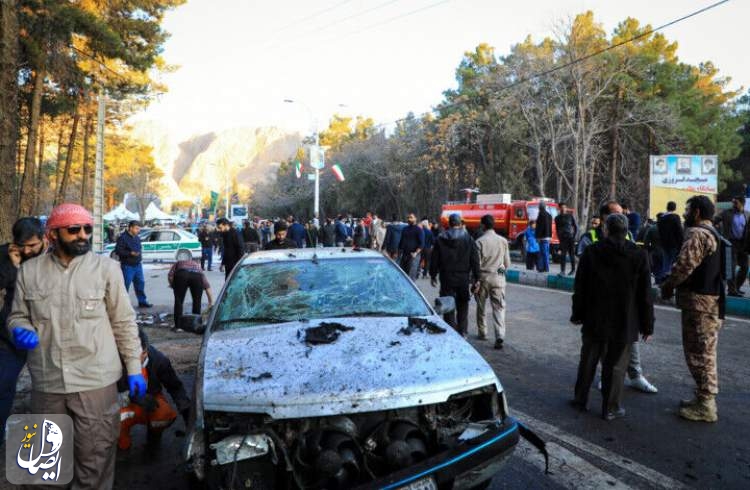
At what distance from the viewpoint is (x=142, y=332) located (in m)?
4.21

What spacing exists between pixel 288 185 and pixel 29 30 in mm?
47456

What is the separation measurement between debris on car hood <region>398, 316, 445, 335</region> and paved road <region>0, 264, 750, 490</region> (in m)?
1.01

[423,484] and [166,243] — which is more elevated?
[166,243]

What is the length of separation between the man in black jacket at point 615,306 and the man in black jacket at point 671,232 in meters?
6.95

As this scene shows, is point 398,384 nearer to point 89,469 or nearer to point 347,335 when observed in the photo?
point 347,335

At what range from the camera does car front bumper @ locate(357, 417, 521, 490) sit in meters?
2.64

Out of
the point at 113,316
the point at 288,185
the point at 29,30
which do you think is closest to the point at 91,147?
the point at 29,30

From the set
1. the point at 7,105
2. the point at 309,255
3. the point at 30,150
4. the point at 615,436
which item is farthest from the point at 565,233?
the point at 30,150

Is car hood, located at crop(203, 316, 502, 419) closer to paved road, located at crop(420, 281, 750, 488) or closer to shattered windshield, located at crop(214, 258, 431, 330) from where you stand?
shattered windshield, located at crop(214, 258, 431, 330)

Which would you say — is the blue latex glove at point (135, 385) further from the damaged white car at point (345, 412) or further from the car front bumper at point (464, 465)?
the car front bumper at point (464, 465)

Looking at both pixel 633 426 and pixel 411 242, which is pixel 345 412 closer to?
pixel 633 426

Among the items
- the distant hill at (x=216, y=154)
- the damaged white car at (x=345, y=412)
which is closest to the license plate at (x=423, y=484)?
the damaged white car at (x=345, y=412)

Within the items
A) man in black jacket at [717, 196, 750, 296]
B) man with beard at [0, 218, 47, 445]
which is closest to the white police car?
man in black jacket at [717, 196, 750, 296]

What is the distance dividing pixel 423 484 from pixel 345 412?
1.63ft
